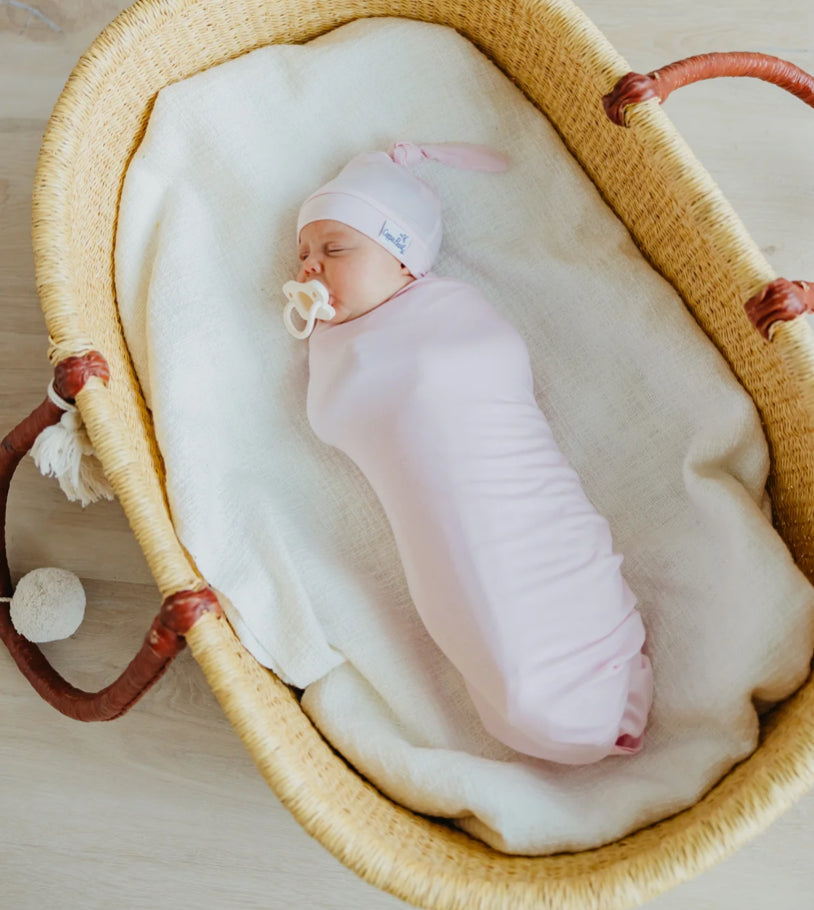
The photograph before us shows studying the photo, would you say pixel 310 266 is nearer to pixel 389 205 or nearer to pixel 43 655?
pixel 389 205

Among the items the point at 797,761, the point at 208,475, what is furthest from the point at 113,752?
the point at 797,761

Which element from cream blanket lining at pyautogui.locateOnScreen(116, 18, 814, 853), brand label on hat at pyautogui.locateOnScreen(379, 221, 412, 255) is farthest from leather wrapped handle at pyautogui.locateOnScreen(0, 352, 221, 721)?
brand label on hat at pyautogui.locateOnScreen(379, 221, 412, 255)

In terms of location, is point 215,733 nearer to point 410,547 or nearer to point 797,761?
point 410,547

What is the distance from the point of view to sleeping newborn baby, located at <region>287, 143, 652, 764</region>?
3.22ft

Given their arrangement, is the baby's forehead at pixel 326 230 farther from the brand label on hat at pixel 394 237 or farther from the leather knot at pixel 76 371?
the leather knot at pixel 76 371

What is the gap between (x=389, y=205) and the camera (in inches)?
43.3

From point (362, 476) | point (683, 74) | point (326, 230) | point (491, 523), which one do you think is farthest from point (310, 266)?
point (683, 74)

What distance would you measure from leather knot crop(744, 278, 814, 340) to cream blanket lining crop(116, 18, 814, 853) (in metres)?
0.15

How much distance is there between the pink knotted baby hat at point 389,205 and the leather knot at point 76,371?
31 centimetres

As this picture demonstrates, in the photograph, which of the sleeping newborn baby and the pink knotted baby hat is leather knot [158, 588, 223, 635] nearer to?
the sleeping newborn baby

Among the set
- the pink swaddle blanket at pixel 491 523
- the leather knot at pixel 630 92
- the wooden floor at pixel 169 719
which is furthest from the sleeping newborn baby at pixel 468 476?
the wooden floor at pixel 169 719

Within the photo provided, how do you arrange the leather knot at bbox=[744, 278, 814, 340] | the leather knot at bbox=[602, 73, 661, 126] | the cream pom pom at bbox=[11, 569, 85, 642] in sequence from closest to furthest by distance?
the leather knot at bbox=[744, 278, 814, 340]
the leather knot at bbox=[602, 73, 661, 126]
the cream pom pom at bbox=[11, 569, 85, 642]

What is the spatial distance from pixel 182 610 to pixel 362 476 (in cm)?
35

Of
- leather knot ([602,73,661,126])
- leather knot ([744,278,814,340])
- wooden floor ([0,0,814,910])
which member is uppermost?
leather knot ([602,73,661,126])
